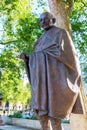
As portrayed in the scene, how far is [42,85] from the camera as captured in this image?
2.98 metres

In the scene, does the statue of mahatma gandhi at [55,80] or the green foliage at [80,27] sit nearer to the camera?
the statue of mahatma gandhi at [55,80]

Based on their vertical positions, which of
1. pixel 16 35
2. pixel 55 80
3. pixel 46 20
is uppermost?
pixel 46 20

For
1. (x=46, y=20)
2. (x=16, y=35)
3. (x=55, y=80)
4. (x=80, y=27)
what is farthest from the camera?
(x=16, y=35)

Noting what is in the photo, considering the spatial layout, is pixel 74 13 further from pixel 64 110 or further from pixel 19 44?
pixel 64 110

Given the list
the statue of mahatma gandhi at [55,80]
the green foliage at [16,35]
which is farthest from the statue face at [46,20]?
the green foliage at [16,35]

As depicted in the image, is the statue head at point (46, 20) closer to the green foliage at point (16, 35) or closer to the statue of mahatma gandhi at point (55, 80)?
the statue of mahatma gandhi at point (55, 80)

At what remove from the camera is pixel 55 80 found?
116 inches

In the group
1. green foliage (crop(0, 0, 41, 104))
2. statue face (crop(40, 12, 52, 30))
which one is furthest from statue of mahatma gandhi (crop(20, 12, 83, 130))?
green foliage (crop(0, 0, 41, 104))

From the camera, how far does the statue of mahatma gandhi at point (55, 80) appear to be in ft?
9.49

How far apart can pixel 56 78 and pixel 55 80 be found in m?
0.03

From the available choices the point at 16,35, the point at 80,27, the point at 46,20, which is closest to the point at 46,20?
the point at 46,20

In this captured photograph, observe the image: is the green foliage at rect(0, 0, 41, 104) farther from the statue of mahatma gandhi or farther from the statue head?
Result: the statue of mahatma gandhi

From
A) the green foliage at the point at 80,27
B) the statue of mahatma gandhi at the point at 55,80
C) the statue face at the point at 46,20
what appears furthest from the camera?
the green foliage at the point at 80,27

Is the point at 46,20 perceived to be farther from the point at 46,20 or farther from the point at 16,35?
the point at 16,35
